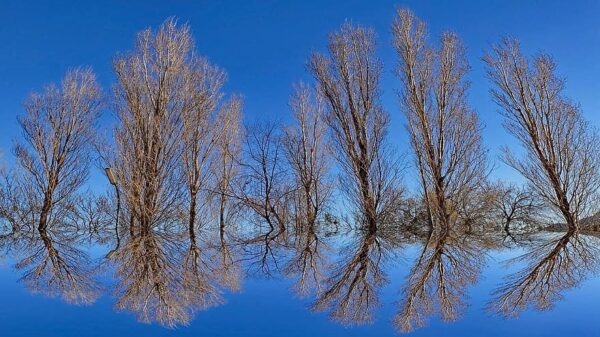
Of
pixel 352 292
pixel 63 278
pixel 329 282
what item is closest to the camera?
pixel 352 292

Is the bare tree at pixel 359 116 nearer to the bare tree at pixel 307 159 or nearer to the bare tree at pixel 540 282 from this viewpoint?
the bare tree at pixel 307 159

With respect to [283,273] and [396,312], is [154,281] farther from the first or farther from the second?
[396,312]

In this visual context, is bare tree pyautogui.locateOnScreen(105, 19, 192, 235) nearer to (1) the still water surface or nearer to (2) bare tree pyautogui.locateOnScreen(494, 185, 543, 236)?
(1) the still water surface

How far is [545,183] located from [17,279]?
12999 mm

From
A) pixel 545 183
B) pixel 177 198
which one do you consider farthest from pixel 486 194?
pixel 177 198

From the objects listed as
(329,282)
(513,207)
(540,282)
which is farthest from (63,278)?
(513,207)

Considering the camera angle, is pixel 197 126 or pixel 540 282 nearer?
Result: pixel 540 282

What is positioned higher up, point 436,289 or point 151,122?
point 151,122

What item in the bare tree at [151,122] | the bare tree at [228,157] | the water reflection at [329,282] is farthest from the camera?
the bare tree at [228,157]

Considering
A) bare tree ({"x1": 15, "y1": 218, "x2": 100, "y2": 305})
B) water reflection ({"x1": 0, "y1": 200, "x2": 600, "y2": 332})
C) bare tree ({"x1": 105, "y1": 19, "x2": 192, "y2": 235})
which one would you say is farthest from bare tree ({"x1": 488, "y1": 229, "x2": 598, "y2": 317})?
bare tree ({"x1": 105, "y1": 19, "x2": 192, "y2": 235})

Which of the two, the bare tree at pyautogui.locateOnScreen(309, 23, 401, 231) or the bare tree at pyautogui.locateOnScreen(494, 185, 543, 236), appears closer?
the bare tree at pyautogui.locateOnScreen(309, 23, 401, 231)

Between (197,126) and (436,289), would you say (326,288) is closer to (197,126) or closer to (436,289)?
(436,289)

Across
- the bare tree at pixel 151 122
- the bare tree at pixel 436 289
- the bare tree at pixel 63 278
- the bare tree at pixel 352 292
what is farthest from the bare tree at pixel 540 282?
the bare tree at pixel 151 122

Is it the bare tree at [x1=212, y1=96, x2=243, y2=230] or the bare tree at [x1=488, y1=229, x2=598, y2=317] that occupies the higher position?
the bare tree at [x1=212, y1=96, x2=243, y2=230]
